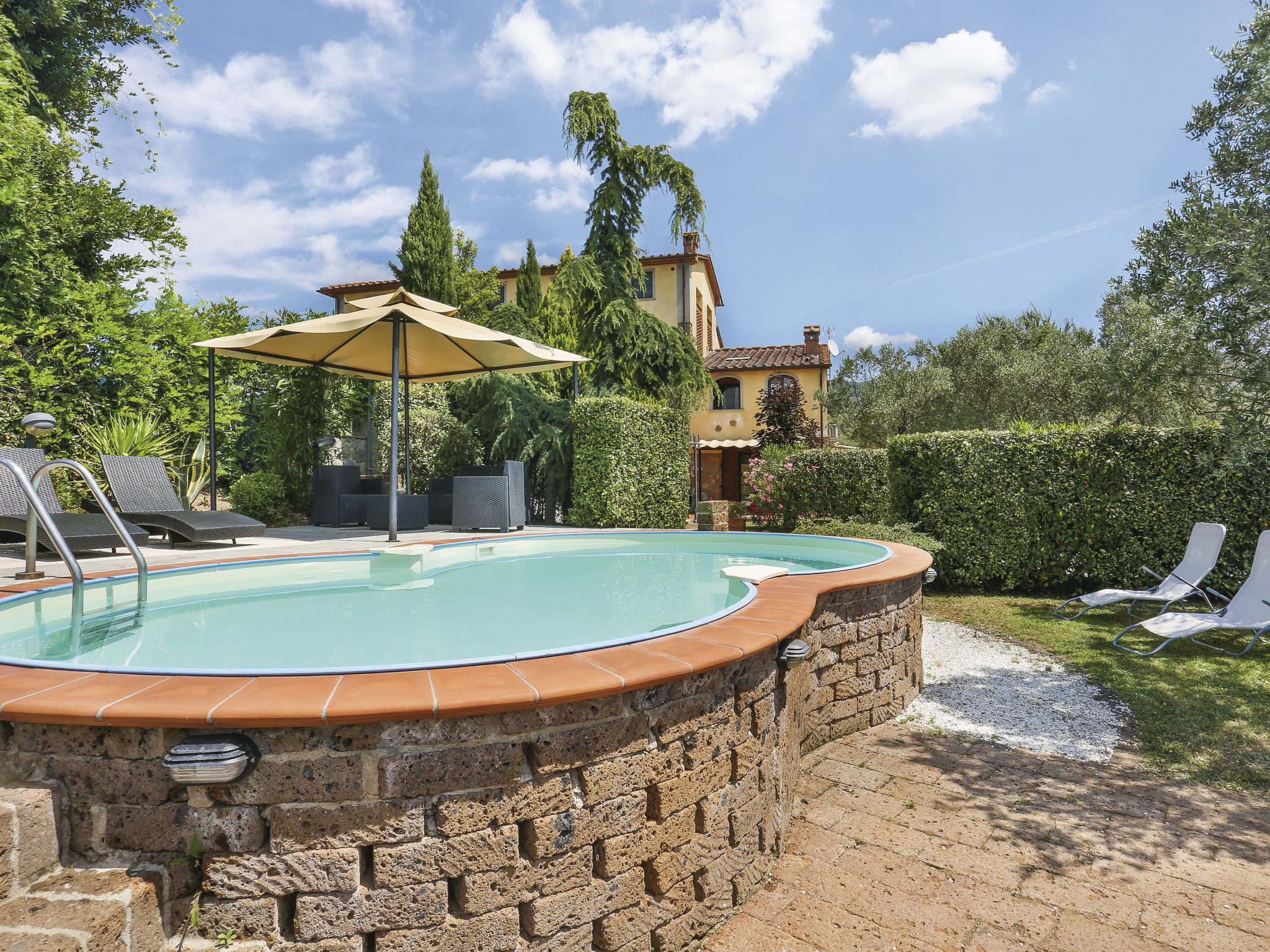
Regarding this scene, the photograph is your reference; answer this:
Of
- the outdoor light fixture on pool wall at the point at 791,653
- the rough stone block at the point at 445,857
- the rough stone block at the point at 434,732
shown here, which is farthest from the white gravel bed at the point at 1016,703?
the rough stone block at the point at 434,732

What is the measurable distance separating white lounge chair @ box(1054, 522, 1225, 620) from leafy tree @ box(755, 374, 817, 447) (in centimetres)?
1541

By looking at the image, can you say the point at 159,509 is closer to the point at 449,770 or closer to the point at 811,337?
the point at 449,770

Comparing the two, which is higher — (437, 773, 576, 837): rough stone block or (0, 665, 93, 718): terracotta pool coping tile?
(0, 665, 93, 718): terracotta pool coping tile

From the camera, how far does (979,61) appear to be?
9703 millimetres

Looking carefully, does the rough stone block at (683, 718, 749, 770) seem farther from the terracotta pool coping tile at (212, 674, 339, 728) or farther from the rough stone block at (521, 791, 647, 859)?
the terracotta pool coping tile at (212, 674, 339, 728)

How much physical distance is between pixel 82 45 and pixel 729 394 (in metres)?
24.9

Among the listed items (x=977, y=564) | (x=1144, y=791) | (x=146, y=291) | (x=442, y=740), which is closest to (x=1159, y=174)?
(x=977, y=564)

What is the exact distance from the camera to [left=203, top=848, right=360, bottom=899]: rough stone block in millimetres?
2131

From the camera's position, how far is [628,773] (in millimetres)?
2559

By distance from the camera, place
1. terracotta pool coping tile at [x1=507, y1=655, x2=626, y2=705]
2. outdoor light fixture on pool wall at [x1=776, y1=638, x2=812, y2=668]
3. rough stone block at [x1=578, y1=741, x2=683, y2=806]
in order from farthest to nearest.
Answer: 1. outdoor light fixture on pool wall at [x1=776, y1=638, x2=812, y2=668]
2. rough stone block at [x1=578, y1=741, x2=683, y2=806]
3. terracotta pool coping tile at [x1=507, y1=655, x2=626, y2=705]

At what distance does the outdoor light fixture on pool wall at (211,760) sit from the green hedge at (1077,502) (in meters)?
10.4

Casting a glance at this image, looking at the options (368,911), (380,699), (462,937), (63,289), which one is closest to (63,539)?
(380,699)

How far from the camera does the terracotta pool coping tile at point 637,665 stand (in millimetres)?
2521

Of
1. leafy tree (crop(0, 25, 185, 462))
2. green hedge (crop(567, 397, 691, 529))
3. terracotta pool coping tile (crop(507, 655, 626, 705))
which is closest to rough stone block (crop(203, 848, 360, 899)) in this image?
terracotta pool coping tile (crop(507, 655, 626, 705))
